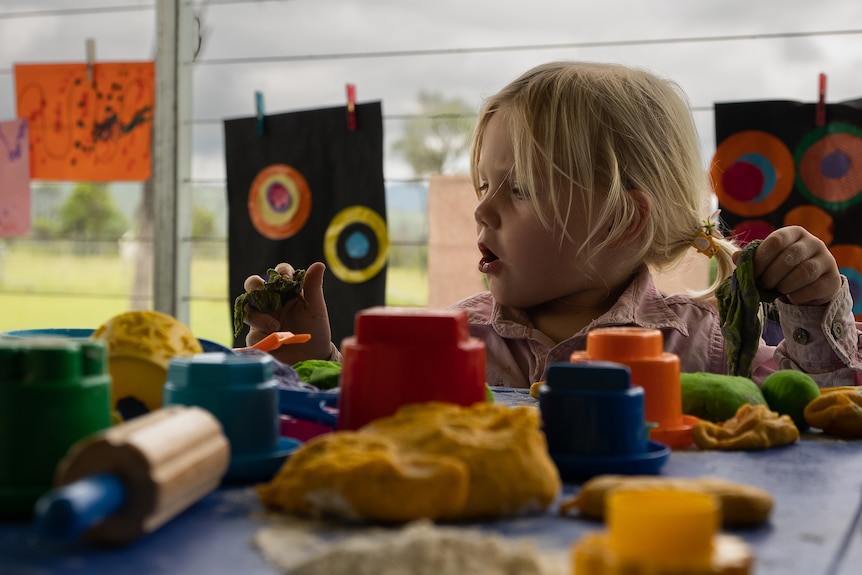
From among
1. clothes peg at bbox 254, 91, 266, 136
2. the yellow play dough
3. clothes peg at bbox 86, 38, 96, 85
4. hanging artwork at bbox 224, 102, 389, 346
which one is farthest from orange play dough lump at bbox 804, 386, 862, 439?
clothes peg at bbox 86, 38, 96, 85

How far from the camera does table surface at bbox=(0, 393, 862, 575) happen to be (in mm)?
356

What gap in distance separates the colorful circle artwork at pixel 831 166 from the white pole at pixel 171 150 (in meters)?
1.59

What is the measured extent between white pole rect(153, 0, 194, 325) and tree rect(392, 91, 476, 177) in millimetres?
654

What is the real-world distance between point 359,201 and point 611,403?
1.88 meters

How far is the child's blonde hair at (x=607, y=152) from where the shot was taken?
1272 millimetres

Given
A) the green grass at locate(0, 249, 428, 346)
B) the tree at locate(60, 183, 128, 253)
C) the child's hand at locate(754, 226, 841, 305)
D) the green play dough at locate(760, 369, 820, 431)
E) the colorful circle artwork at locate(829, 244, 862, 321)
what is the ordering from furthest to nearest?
the tree at locate(60, 183, 128, 253) < the green grass at locate(0, 249, 428, 346) < the colorful circle artwork at locate(829, 244, 862, 321) < the child's hand at locate(754, 226, 841, 305) < the green play dough at locate(760, 369, 820, 431)

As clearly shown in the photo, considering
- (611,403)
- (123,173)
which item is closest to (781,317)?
(611,403)

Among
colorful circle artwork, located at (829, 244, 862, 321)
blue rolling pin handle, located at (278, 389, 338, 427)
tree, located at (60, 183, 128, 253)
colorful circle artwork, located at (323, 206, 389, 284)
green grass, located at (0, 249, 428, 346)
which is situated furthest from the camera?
tree, located at (60, 183, 128, 253)

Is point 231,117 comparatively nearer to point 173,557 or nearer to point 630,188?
point 630,188

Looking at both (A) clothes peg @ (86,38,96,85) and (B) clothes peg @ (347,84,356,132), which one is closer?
(B) clothes peg @ (347,84,356,132)

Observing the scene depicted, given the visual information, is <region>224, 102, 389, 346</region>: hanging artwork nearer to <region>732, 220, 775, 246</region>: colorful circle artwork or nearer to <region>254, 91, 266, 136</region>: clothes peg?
<region>254, 91, 266, 136</region>: clothes peg

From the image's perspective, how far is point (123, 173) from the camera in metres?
2.52

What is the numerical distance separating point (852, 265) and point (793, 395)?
141 cm

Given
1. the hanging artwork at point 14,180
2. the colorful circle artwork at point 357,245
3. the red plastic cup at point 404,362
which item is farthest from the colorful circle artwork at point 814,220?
the hanging artwork at point 14,180
